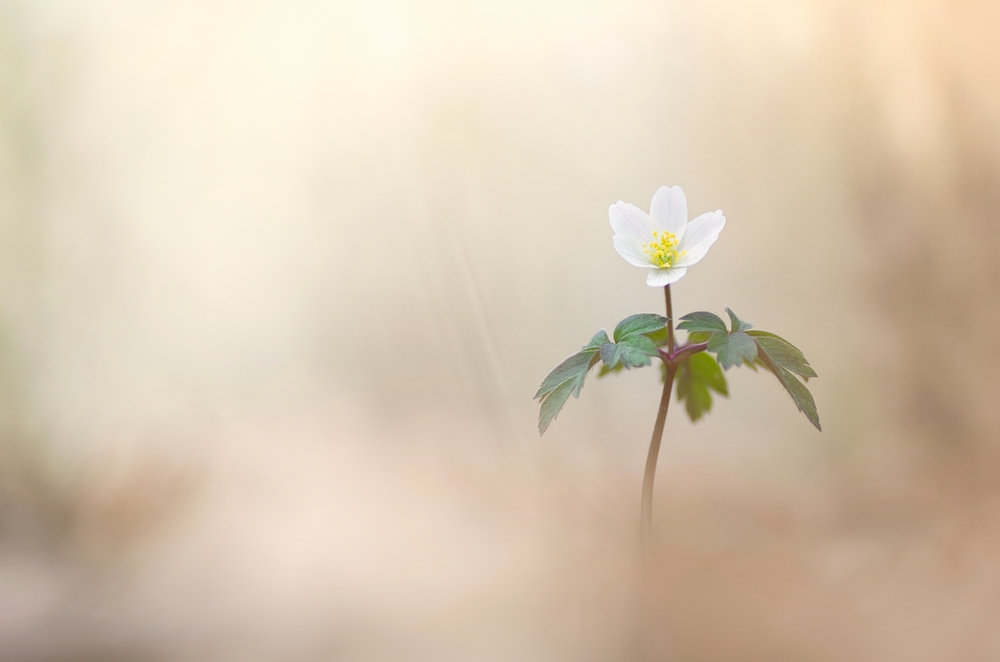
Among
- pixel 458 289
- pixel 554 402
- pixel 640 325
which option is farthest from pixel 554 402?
pixel 458 289

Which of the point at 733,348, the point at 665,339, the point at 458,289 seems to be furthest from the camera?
the point at 458,289

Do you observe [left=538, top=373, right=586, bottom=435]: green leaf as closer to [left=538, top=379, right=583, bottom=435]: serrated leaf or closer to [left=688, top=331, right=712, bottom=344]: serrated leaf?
[left=538, top=379, right=583, bottom=435]: serrated leaf

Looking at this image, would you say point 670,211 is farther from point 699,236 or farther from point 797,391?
point 797,391

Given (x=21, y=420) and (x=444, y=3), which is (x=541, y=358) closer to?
(x=444, y=3)

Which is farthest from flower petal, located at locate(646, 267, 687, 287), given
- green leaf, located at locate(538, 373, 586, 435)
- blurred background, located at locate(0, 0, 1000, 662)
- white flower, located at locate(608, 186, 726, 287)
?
blurred background, located at locate(0, 0, 1000, 662)

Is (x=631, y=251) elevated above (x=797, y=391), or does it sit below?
above

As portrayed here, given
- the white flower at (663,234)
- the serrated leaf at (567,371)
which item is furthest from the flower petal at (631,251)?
the serrated leaf at (567,371)

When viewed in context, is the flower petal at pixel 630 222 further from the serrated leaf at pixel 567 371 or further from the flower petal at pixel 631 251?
the serrated leaf at pixel 567 371
